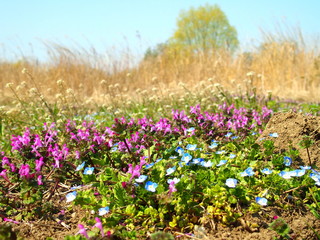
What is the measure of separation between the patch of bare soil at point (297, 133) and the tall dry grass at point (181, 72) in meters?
5.97

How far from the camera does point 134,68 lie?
12773 mm

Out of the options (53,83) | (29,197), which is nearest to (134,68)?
(53,83)

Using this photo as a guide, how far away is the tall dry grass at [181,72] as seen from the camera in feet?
32.3

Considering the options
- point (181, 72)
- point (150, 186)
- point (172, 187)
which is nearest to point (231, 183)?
point (172, 187)

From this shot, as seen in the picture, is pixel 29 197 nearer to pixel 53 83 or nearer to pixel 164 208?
pixel 164 208

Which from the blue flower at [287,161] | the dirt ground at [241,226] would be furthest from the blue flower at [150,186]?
the blue flower at [287,161]

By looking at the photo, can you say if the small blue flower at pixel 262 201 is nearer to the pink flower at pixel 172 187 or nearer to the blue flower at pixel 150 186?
the pink flower at pixel 172 187

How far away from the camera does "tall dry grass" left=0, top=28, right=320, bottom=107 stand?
9836 mm

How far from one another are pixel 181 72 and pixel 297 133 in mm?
9791

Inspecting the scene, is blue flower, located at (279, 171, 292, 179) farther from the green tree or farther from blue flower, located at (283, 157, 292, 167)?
the green tree

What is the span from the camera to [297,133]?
8.28 feet

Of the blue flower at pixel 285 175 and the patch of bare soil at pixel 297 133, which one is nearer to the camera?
the blue flower at pixel 285 175

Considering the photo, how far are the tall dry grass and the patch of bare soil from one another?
5.97 meters

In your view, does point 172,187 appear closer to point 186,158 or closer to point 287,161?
point 186,158
